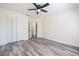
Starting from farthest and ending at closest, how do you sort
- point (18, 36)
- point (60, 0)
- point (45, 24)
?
point (45, 24)
point (18, 36)
point (60, 0)

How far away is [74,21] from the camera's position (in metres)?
4.03

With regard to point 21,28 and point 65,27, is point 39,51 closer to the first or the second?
point 65,27

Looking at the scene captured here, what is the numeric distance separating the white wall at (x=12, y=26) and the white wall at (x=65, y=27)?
2.30 metres

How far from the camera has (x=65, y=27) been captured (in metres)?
4.55

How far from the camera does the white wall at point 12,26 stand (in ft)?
13.7

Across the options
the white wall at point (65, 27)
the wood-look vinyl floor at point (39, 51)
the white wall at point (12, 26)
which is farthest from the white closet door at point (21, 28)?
the white wall at point (65, 27)

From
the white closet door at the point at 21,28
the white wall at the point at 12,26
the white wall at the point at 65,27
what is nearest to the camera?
the white wall at the point at 65,27

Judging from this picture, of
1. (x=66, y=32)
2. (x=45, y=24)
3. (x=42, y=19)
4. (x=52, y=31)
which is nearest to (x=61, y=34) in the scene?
(x=66, y=32)

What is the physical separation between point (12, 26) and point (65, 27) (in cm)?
361

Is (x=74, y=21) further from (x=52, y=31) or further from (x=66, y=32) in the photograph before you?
(x=52, y=31)

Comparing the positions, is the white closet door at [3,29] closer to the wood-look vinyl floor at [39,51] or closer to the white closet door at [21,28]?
the wood-look vinyl floor at [39,51]

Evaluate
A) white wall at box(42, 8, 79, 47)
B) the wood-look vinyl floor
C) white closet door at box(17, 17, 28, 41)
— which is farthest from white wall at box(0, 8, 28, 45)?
white wall at box(42, 8, 79, 47)

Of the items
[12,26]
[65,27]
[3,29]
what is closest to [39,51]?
[65,27]

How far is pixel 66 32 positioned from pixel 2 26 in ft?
13.2
